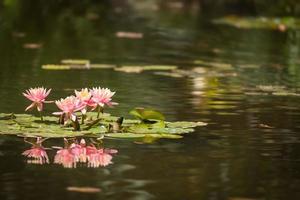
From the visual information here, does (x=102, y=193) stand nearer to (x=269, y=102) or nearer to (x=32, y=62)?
(x=269, y=102)

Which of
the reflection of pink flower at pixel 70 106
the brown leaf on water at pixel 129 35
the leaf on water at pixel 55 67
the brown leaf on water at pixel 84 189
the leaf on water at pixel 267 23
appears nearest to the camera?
the brown leaf on water at pixel 84 189

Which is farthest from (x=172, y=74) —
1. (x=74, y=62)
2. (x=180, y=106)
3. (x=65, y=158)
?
(x=65, y=158)

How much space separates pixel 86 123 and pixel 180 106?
1770 mm

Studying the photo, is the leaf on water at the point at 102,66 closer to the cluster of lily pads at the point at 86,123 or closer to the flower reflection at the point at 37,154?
the cluster of lily pads at the point at 86,123

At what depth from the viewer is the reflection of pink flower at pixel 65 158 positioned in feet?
19.5

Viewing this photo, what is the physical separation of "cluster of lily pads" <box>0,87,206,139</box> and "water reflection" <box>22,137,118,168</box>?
209 mm

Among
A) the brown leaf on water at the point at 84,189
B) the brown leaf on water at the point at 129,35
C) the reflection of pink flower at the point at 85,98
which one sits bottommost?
the brown leaf on water at the point at 84,189

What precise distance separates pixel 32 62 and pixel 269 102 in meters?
4.41

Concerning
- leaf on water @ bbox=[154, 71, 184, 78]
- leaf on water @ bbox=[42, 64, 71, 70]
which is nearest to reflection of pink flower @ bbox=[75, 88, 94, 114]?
leaf on water @ bbox=[154, 71, 184, 78]

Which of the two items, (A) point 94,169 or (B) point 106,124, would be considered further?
(B) point 106,124

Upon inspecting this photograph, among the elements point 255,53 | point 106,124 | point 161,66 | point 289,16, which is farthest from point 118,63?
point 289,16

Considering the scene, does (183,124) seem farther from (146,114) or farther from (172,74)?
(172,74)

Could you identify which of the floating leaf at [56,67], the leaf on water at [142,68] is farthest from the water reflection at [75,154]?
the leaf on water at [142,68]

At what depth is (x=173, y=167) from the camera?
5.96m
